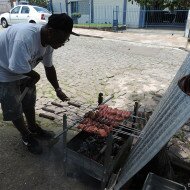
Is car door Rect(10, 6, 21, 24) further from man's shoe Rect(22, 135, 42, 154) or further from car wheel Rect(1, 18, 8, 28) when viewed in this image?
man's shoe Rect(22, 135, 42, 154)

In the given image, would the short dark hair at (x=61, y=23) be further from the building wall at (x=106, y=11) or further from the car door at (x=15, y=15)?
the building wall at (x=106, y=11)

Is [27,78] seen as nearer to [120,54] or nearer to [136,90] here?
[136,90]

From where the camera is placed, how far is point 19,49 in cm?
313

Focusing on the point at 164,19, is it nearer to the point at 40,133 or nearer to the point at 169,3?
the point at 169,3

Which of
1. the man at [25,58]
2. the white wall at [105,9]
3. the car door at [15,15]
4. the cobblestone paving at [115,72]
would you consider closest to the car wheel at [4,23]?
the car door at [15,15]

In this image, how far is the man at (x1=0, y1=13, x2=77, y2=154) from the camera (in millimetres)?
3152

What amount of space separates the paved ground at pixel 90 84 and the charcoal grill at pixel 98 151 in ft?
1.46

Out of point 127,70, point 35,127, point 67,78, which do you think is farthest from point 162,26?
point 35,127

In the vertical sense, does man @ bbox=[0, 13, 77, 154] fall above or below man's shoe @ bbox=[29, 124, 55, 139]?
above

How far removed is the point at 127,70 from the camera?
904 centimetres

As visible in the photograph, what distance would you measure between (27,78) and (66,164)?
4.52 feet

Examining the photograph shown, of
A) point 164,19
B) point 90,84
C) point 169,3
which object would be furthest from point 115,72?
point 164,19

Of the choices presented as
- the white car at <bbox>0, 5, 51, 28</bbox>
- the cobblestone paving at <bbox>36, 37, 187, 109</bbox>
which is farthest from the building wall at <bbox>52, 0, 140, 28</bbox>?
the cobblestone paving at <bbox>36, 37, 187, 109</bbox>

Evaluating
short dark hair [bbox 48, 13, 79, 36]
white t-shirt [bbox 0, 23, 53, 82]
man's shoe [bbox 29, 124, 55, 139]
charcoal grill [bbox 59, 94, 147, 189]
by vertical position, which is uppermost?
short dark hair [bbox 48, 13, 79, 36]
